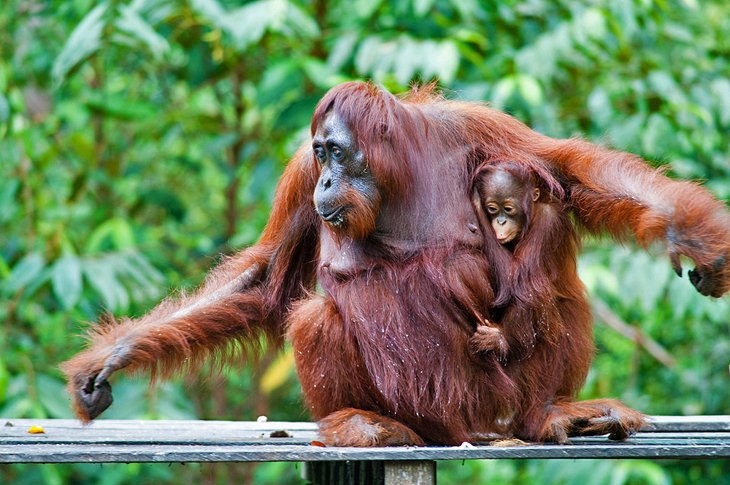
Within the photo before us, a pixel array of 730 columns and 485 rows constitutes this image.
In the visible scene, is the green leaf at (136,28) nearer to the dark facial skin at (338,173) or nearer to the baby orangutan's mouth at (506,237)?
the dark facial skin at (338,173)

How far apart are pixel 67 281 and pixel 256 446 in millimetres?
2453

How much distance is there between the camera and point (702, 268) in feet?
9.53

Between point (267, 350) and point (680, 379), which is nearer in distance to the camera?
point (267, 350)

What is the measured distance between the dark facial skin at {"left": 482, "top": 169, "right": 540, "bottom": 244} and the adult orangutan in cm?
9

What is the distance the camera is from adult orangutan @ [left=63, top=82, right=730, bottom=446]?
10.8 feet

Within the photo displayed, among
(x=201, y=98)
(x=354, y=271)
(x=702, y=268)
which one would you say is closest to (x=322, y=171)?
(x=354, y=271)

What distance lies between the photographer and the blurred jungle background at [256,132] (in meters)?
5.35

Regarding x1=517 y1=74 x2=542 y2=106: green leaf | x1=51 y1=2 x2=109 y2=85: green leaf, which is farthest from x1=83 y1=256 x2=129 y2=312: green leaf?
x1=517 y1=74 x2=542 y2=106: green leaf

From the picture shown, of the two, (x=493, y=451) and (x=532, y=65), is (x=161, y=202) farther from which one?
(x=493, y=451)

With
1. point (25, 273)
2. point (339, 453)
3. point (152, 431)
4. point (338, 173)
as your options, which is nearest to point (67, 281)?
point (25, 273)

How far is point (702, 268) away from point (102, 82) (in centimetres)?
519

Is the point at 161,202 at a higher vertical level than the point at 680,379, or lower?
higher

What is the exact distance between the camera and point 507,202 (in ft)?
11.2

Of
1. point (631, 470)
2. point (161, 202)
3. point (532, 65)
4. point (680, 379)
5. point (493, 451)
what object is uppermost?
point (532, 65)
